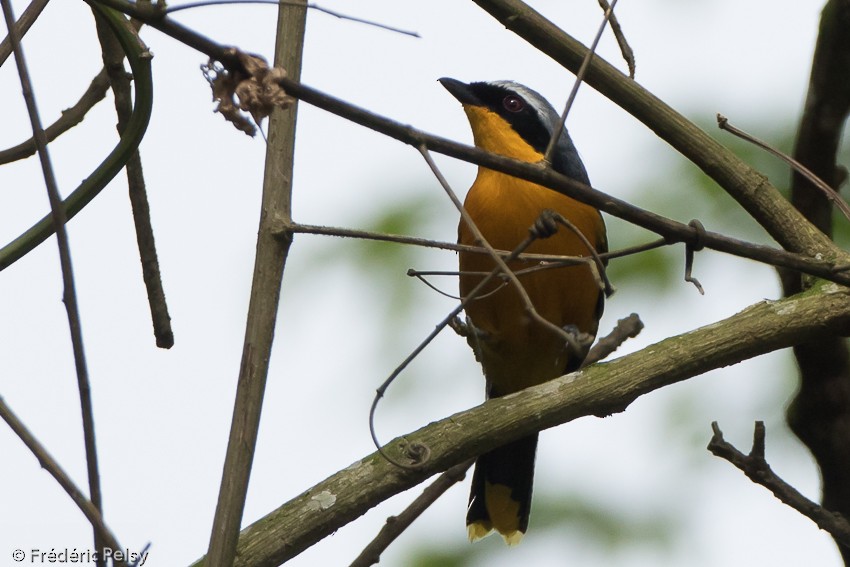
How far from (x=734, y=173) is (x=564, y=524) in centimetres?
302

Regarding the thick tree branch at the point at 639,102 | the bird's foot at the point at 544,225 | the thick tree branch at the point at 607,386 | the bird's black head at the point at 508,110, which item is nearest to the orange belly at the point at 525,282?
the bird's black head at the point at 508,110

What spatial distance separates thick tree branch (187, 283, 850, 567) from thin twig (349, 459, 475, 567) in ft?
0.98

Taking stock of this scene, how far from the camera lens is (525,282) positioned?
18.8ft

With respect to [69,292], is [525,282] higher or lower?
higher

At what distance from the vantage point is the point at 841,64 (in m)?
4.25

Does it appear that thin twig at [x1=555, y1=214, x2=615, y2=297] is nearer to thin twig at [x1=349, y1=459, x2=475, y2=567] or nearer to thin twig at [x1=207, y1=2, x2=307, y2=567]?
thin twig at [x1=207, y1=2, x2=307, y2=567]

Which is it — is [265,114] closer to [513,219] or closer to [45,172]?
[45,172]

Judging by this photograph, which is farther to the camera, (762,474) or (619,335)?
(619,335)

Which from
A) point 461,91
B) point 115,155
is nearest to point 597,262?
point 115,155

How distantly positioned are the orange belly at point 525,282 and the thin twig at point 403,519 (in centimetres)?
185

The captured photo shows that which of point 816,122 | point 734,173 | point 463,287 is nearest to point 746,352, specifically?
point 734,173

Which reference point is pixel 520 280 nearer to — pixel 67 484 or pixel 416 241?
pixel 416 241

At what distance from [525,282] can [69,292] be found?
13.6 feet

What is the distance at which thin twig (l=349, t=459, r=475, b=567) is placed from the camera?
3155 mm
